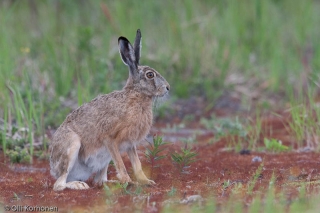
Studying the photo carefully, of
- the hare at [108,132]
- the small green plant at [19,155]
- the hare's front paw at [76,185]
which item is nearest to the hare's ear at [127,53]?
the hare at [108,132]

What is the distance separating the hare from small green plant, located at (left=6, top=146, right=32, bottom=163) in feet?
3.48

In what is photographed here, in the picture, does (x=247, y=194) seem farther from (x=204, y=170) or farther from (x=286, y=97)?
(x=286, y=97)

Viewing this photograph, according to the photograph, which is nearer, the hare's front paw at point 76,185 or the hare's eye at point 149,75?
the hare's front paw at point 76,185

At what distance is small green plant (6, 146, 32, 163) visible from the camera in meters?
7.64

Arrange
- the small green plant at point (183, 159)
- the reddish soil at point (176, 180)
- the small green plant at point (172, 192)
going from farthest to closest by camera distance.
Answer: the small green plant at point (183, 159) < the small green plant at point (172, 192) < the reddish soil at point (176, 180)

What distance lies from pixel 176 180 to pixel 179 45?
6023 mm

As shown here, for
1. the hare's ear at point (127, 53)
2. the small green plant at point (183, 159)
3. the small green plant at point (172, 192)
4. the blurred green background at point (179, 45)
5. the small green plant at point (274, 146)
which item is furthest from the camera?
the blurred green background at point (179, 45)

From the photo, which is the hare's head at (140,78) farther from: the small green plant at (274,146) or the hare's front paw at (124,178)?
the small green plant at (274,146)

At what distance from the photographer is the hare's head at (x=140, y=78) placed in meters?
6.80

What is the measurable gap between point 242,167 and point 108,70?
166 inches

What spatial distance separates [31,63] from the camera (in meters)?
10.9

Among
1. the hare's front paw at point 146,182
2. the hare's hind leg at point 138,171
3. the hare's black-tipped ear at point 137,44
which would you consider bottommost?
the hare's front paw at point 146,182

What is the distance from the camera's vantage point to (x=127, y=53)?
6.82 metres

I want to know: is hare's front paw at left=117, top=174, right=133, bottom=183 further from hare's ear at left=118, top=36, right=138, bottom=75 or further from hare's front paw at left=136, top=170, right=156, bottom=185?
hare's ear at left=118, top=36, right=138, bottom=75
